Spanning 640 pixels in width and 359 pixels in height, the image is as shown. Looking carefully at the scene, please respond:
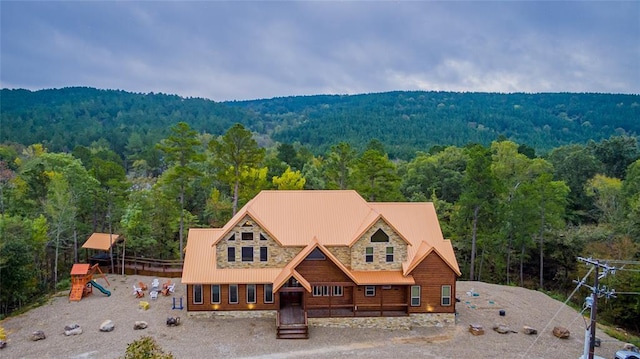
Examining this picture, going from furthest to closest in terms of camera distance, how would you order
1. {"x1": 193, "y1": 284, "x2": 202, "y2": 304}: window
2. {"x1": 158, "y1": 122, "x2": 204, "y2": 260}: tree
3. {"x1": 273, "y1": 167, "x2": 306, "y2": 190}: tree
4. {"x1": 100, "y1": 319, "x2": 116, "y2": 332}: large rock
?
{"x1": 273, "y1": 167, "x2": 306, "y2": 190}: tree, {"x1": 158, "y1": 122, "x2": 204, "y2": 260}: tree, {"x1": 193, "y1": 284, "x2": 202, "y2": 304}: window, {"x1": 100, "y1": 319, "x2": 116, "y2": 332}: large rock

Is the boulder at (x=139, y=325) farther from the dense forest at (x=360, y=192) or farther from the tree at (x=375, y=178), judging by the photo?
the tree at (x=375, y=178)

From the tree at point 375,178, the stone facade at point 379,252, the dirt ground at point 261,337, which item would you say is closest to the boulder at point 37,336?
the dirt ground at point 261,337

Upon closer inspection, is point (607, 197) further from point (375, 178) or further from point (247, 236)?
point (247, 236)

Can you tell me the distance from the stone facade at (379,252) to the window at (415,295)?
138 cm

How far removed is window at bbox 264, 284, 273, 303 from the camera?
28.1 m

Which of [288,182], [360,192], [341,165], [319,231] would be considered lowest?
[319,231]

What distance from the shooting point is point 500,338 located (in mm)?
25359

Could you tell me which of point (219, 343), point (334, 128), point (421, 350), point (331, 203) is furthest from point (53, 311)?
point (334, 128)

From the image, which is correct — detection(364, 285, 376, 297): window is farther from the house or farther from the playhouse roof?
the playhouse roof

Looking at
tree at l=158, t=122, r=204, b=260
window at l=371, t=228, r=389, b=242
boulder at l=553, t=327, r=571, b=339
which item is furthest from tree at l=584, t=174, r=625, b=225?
tree at l=158, t=122, r=204, b=260

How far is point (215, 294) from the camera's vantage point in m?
27.9

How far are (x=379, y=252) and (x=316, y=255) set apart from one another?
368cm

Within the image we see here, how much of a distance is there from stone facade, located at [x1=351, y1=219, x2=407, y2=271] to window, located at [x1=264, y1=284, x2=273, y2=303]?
16.1 feet

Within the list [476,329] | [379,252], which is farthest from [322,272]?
[476,329]
